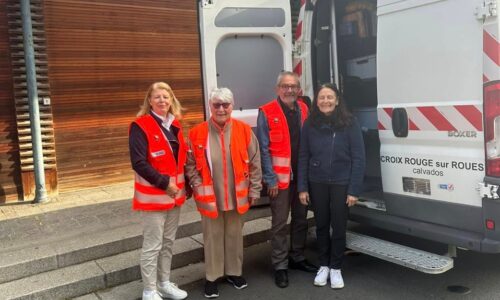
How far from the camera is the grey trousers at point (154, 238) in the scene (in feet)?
11.5

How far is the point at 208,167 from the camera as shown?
12.0 ft

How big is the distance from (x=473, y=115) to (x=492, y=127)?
0.14 meters

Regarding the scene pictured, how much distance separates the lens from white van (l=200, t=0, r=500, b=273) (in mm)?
3016

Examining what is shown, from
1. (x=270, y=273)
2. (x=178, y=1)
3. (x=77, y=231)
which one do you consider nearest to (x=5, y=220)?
(x=77, y=231)

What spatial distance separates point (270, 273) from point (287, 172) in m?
0.96

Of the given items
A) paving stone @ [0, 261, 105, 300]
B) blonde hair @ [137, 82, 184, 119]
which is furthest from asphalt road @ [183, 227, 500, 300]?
blonde hair @ [137, 82, 184, 119]

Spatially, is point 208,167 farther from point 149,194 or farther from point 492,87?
point 492,87

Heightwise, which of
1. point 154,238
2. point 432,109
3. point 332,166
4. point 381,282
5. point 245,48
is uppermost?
point 245,48

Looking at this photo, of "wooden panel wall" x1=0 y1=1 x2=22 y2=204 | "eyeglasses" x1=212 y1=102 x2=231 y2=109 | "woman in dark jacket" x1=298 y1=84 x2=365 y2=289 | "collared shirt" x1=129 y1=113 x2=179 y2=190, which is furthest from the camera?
"wooden panel wall" x1=0 y1=1 x2=22 y2=204

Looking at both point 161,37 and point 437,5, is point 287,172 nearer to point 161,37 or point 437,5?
Result: point 437,5

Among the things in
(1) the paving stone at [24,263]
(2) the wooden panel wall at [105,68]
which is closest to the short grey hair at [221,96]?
(1) the paving stone at [24,263]

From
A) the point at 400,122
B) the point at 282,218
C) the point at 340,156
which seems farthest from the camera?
the point at 282,218

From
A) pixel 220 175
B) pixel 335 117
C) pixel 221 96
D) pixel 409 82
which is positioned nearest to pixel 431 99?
pixel 409 82

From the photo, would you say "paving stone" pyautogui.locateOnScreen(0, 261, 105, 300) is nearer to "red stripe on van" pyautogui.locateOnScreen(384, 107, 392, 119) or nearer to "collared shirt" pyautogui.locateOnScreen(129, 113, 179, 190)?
"collared shirt" pyautogui.locateOnScreen(129, 113, 179, 190)
